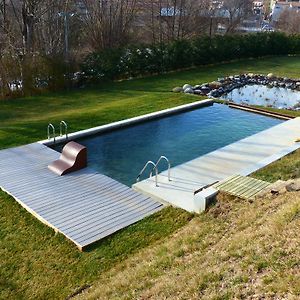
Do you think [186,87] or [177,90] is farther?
[186,87]

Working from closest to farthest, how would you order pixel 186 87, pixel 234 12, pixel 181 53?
pixel 186 87 < pixel 181 53 < pixel 234 12

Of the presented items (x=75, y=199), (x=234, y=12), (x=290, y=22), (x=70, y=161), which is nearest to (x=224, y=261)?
(x=75, y=199)

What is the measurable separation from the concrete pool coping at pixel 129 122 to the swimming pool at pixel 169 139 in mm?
123

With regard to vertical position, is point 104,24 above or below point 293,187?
above

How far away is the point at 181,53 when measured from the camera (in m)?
18.7

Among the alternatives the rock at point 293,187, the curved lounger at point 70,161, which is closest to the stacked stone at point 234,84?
the curved lounger at point 70,161

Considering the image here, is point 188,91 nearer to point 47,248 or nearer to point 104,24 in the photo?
point 104,24

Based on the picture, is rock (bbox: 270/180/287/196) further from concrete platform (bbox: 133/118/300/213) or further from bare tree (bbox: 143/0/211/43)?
bare tree (bbox: 143/0/211/43)

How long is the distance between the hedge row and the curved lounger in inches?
322

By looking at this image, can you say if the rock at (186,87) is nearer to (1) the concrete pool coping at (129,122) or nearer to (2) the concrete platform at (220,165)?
(1) the concrete pool coping at (129,122)

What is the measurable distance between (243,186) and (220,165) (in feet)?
5.24

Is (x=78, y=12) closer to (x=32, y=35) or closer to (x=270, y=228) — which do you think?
(x=32, y=35)

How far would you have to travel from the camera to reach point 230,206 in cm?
567

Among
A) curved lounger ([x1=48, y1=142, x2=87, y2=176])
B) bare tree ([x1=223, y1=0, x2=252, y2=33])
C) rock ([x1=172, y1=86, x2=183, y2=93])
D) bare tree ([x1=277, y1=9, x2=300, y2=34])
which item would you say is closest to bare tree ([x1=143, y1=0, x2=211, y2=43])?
bare tree ([x1=223, y1=0, x2=252, y2=33])
